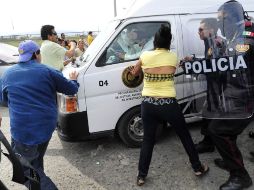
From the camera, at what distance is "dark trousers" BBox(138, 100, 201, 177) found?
397cm

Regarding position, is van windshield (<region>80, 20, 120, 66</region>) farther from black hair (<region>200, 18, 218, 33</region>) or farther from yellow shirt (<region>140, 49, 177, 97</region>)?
black hair (<region>200, 18, 218, 33</region>)

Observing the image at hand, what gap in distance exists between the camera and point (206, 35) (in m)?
4.06

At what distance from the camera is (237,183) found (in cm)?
391

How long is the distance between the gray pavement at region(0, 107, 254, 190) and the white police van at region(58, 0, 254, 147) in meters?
0.36

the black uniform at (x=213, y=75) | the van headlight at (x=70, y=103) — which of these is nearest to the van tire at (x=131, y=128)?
the van headlight at (x=70, y=103)

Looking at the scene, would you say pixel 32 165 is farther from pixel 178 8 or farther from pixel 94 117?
pixel 178 8

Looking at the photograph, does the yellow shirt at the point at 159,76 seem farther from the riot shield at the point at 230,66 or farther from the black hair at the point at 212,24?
the black hair at the point at 212,24

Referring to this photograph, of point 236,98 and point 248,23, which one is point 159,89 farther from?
point 248,23

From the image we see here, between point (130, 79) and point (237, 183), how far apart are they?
78.5 inches

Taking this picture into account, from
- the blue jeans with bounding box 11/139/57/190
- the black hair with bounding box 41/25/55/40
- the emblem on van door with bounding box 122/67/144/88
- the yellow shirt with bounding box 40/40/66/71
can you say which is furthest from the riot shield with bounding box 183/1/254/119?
the black hair with bounding box 41/25/55/40

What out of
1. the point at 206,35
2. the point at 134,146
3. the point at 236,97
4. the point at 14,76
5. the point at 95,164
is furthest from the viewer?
the point at 134,146

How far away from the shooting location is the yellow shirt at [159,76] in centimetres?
390

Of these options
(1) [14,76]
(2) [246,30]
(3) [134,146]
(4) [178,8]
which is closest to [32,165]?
(1) [14,76]

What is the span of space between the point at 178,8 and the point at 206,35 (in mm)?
1245
